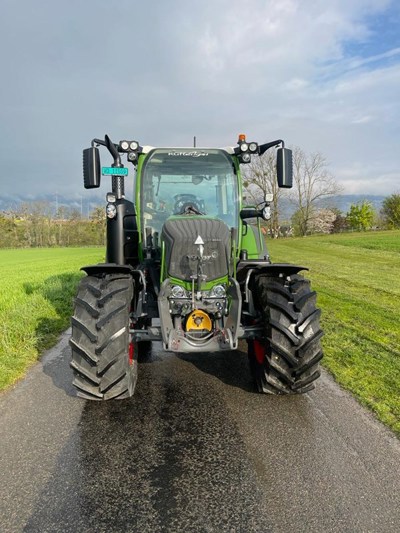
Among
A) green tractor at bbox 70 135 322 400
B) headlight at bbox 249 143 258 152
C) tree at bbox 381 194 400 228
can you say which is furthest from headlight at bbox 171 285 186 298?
tree at bbox 381 194 400 228

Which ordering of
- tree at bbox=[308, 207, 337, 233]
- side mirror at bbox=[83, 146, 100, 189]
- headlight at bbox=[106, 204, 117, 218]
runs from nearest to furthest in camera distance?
side mirror at bbox=[83, 146, 100, 189] < headlight at bbox=[106, 204, 117, 218] < tree at bbox=[308, 207, 337, 233]

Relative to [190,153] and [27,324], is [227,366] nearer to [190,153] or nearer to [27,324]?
[190,153]

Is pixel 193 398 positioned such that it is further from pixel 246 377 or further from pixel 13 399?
pixel 13 399

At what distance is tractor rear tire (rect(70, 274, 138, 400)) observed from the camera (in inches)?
146

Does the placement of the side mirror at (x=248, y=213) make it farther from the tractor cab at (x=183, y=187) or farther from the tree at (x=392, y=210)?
the tree at (x=392, y=210)

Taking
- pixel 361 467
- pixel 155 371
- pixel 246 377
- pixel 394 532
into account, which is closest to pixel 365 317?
pixel 246 377

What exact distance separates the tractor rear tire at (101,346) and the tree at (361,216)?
223ft

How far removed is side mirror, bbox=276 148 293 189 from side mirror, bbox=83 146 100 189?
1.96 m

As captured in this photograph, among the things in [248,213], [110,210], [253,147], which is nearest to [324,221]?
[248,213]

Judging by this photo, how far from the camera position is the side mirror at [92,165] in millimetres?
4500

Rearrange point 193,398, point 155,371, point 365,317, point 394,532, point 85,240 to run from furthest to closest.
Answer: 1. point 85,240
2. point 365,317
3. point 155,371
4. point 193,398
5. point 394,532

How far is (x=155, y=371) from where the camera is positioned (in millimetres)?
4992

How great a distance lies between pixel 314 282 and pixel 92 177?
362 inches

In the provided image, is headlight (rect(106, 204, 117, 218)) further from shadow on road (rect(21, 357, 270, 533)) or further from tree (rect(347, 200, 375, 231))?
tree (rect(347, 200, 375, 231))
